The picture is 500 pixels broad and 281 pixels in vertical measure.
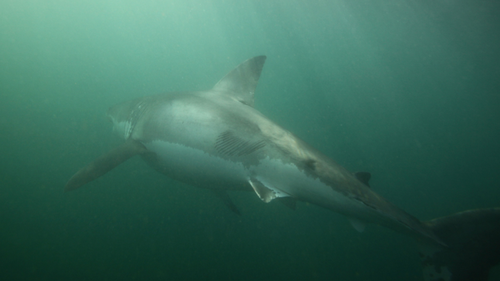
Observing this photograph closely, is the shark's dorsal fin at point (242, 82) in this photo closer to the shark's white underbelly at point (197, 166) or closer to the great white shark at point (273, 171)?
the great white shark at point (273, 171)

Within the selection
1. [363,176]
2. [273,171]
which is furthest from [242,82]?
[363,176]

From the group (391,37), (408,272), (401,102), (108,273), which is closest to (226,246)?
(108,273)

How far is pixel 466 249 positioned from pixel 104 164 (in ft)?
22.7

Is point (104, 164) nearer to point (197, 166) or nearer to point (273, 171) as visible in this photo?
point (197, 166)

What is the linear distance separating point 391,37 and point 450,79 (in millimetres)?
35031

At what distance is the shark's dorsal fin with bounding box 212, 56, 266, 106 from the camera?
17.9 feet

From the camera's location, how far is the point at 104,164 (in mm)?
4664

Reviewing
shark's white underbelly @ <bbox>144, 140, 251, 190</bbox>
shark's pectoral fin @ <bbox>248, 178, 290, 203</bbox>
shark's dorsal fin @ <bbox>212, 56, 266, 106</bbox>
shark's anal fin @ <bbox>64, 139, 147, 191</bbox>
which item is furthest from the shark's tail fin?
shark's anal fin @ <bbox>64, 139, 147, 191</bbox>

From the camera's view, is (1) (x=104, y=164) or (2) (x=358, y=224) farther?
(1) (x=104, y=164)

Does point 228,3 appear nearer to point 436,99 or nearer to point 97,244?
point 97,244

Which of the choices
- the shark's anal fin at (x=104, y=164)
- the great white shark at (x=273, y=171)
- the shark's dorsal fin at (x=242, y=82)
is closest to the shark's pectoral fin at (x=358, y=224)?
the great white shark at (x=273, y=171)

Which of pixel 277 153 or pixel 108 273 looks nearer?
pixel 277 153

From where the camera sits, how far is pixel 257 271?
910 centimetres

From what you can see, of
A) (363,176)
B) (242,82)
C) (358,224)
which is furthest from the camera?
(242,82)
